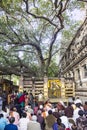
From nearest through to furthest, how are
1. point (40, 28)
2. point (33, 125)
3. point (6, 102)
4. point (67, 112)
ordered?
point (33, 125) → point (67, 112) → point (6, 102) → point (40, 28)

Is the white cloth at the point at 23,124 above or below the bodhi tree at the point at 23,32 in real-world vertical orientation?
below

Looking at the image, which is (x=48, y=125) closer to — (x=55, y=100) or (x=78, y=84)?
(x=55, y=100)

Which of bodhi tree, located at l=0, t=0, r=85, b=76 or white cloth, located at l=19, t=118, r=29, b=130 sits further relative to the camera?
bodhi tree, located at l=0, t=0, r=85, b=76

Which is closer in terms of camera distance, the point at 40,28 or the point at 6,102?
the point at 6,102

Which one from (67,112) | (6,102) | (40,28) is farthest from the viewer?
(40,28)

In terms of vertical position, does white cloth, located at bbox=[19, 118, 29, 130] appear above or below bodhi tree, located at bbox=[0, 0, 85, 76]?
below

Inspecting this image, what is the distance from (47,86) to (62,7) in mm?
7067

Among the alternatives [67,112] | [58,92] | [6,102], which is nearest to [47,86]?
[58,92]

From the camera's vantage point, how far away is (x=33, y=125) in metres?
10.0

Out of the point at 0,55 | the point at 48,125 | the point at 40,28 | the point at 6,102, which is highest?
the point at 40,28

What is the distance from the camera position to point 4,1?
82.0ft

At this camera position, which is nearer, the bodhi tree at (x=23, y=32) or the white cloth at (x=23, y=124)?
the white cloth at (x=23, y=124)

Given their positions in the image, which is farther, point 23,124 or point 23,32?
point 23,32

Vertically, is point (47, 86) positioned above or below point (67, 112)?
above
